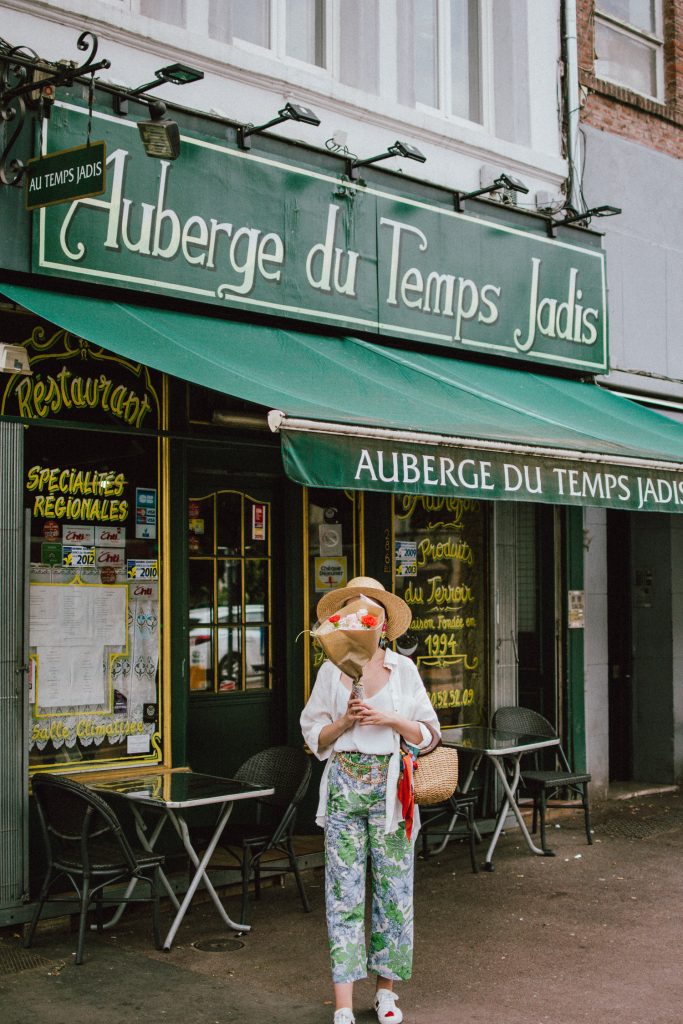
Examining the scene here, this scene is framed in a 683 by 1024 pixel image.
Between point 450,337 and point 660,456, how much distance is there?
71.3 inches

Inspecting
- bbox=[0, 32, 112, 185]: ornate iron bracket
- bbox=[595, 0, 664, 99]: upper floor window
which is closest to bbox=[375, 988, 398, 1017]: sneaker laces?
bbox=[0, 32, 112, 185]: ornate iron bracket

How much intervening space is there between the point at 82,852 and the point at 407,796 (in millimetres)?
1713

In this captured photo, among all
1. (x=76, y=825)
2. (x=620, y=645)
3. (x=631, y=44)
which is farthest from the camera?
(x=620, y=645)

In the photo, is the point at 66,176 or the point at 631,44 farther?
the point at 631,44

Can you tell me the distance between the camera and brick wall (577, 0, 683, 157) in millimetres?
10711

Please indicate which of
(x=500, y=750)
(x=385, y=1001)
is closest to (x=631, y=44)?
(x=500, y=750)

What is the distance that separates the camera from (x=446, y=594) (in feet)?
30.6

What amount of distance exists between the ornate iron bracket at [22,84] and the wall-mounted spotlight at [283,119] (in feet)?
4.25

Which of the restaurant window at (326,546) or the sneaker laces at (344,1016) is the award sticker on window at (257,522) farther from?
the sneaker laces at (344,1016)

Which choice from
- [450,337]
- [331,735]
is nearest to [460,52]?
[450,337]

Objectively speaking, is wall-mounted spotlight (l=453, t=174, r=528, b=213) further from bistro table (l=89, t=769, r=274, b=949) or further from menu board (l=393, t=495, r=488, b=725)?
bistro table (l=89, t=769, r=274, b=949)

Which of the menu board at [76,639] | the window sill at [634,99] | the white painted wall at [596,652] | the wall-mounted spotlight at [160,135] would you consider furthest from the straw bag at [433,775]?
the window sill at [634,99]

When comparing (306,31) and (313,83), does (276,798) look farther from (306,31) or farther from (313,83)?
(306,31)

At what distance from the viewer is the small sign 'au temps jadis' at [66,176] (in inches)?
234
